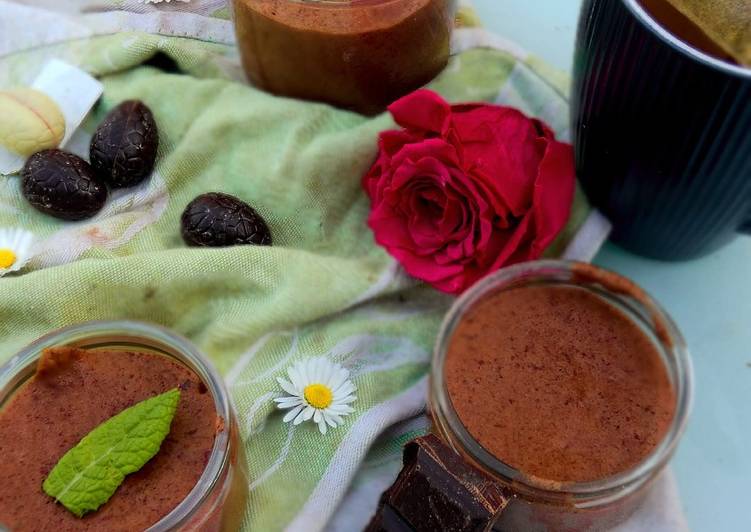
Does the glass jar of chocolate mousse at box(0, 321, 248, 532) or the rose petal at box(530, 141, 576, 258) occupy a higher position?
the rose petal at box(530, 141, 576, 258)

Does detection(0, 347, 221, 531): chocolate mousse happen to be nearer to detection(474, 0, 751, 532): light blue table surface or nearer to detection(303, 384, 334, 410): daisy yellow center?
detection(303, 384, 334, 410): daisy yellow center

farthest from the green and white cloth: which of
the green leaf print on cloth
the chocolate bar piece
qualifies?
the chocolate bar piece

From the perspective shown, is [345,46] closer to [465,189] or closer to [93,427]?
[465,189]

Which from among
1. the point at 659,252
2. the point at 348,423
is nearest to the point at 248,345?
the point at 348,423

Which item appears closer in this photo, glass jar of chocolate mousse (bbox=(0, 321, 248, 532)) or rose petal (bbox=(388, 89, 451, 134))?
glass jar of chocolate mousse (bbox=(0, 321, 248, 532))

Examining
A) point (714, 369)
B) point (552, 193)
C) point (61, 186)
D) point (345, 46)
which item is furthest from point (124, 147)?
point (714, 369)
